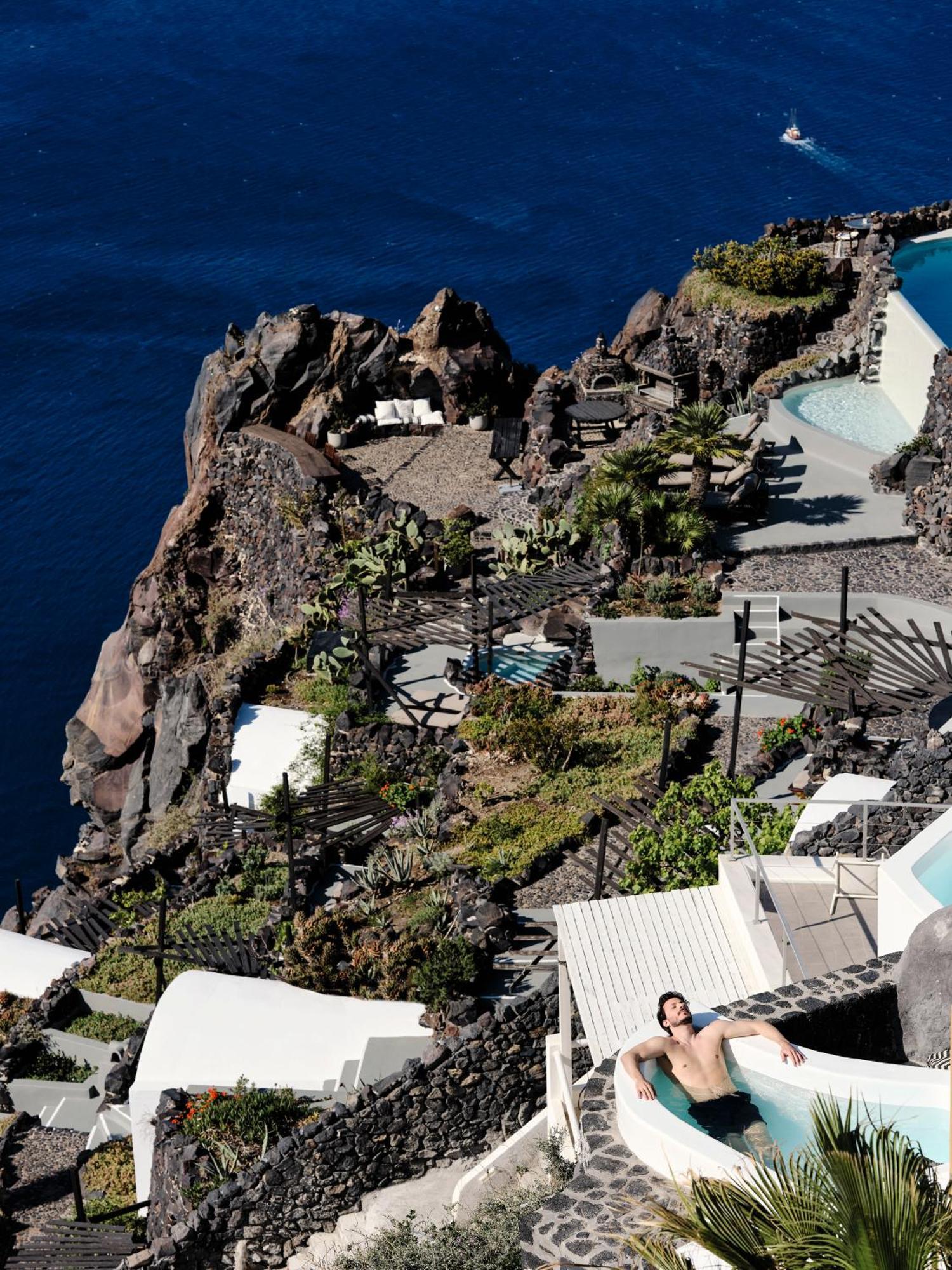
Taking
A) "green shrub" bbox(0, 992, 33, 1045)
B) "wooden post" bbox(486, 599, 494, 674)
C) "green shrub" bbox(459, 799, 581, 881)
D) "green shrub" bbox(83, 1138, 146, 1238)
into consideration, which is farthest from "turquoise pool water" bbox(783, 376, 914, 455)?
"green shrub" bbox(83, 1138, 146, 1238)

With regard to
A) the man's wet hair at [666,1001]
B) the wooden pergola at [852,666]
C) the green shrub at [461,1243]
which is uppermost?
the wooden pergola at [852,666]

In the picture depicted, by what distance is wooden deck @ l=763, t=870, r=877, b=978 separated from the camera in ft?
61.4

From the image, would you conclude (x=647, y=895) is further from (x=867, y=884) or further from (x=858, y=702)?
(x=858, y=702)

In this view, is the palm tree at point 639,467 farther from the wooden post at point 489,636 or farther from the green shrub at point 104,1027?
the green shrub at point 104,1027

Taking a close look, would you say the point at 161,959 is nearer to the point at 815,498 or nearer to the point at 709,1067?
the point at 709,1067

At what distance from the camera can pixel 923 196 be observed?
96688 mm

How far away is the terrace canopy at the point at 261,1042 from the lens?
23000mm

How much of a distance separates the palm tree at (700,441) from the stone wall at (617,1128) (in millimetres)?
20976

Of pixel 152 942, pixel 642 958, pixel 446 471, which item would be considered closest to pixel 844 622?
pixel 642 958

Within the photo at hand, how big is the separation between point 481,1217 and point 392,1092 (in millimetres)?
2430

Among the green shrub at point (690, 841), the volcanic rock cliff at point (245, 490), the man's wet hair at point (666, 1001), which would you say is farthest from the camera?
the volcanic rock cliff at point (245, 490)

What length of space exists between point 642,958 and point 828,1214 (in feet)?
33.0

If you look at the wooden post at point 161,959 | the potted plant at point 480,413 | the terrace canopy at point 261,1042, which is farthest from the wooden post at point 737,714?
the potted plant at point 480,413

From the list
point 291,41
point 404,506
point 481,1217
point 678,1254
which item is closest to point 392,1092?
point 481,1217
